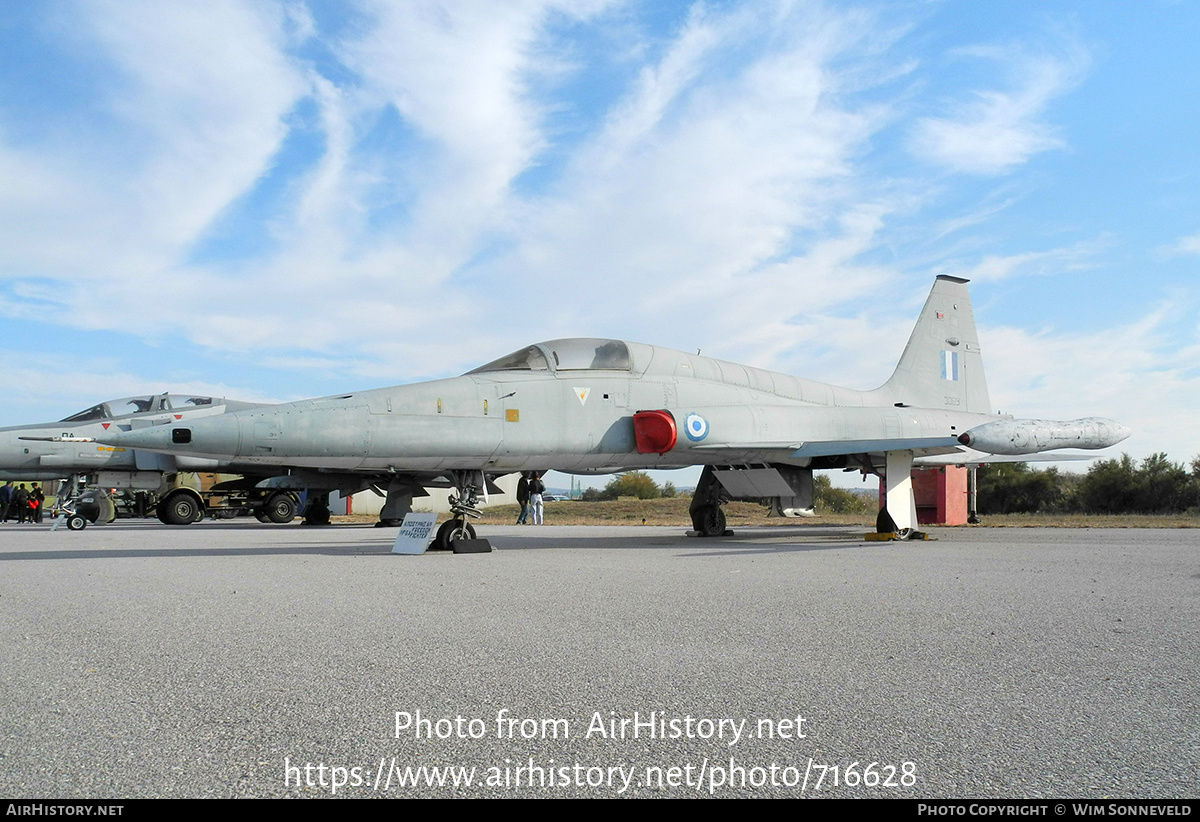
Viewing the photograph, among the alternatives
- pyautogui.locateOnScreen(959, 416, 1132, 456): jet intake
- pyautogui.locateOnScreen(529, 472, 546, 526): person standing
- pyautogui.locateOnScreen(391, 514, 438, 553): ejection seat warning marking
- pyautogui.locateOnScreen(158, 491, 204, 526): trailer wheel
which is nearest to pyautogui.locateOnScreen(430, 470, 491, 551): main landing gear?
pyautogui.locateOnScreen(391, 514, 438, 553): ejection seat warning marking

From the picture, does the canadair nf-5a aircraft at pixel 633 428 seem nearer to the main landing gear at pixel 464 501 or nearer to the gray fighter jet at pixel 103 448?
the main landing gear at pixel 464 501

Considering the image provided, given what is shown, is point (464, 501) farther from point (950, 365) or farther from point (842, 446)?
point (950, 365)

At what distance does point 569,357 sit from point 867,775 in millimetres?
8172

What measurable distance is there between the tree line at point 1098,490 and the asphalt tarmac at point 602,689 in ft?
84.6

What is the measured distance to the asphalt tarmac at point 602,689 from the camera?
2201 mm

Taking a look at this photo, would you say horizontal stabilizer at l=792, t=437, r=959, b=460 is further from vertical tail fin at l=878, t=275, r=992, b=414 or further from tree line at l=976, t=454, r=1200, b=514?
tree line at l=976, t=454, r=1200, b=514

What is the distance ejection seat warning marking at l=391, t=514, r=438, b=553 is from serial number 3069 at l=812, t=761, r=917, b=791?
770cm

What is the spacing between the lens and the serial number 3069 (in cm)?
216

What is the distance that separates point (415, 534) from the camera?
980 cm

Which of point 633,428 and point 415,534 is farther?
point 633,428

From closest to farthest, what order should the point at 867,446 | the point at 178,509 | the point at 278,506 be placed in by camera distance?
the point at 867,446 < the point at 178,509 < the point at 278,506

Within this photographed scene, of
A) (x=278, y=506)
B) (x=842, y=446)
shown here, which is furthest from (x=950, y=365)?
(x=278, y=506)
